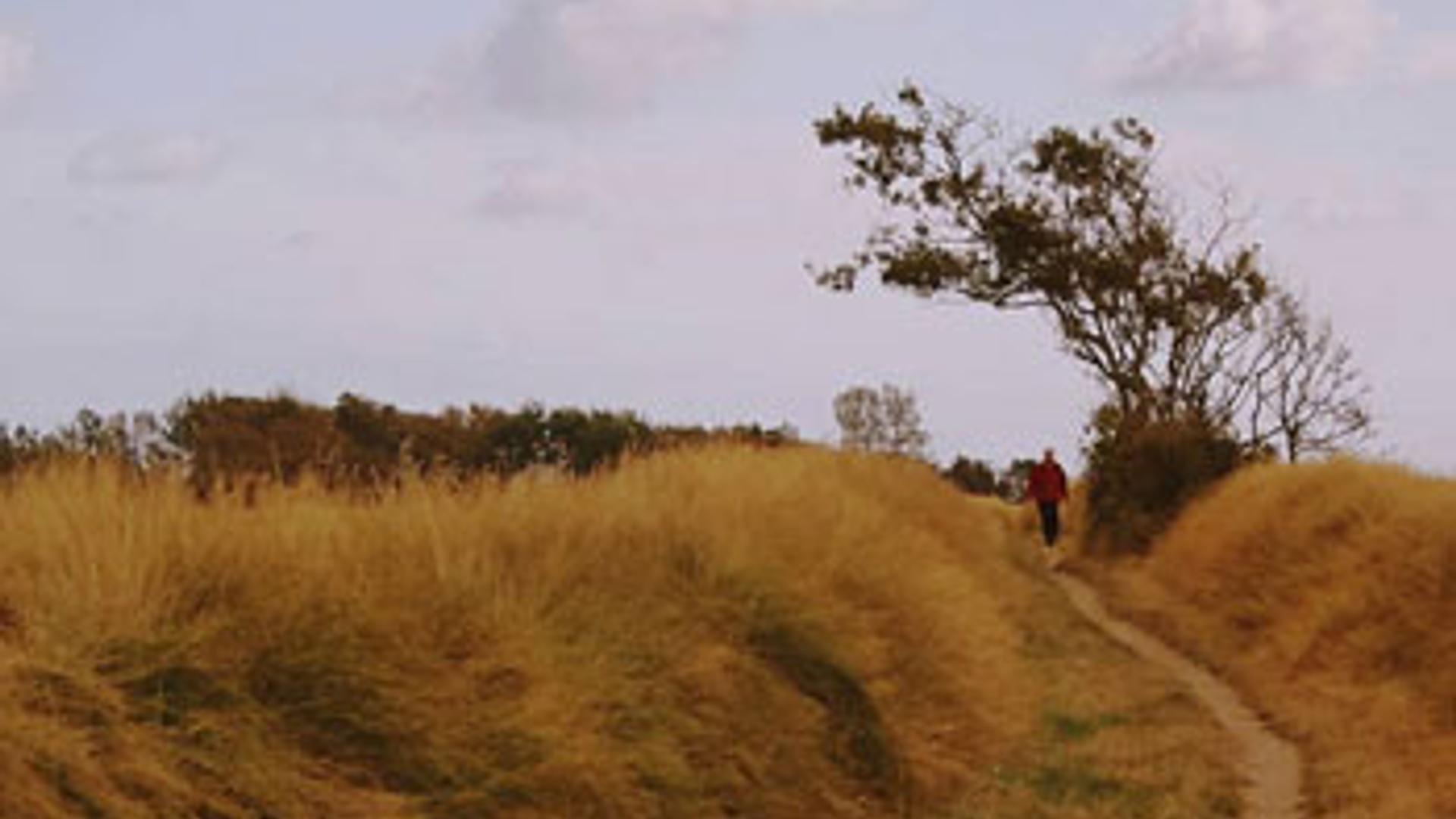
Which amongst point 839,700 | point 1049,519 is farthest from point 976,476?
point 839,700

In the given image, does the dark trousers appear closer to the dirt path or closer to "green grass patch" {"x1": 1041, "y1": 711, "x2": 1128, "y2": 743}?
the dirt path

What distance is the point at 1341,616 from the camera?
1817 cm

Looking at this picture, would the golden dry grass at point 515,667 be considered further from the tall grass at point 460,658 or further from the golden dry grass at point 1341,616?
the golden dry grass at point 1341,616

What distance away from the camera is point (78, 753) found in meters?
6.45

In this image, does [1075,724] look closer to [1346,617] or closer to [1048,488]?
[1346,617]

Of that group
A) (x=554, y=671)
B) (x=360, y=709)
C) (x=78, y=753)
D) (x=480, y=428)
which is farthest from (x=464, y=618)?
(x=480, y=428)

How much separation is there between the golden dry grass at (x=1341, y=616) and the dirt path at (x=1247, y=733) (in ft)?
0.54

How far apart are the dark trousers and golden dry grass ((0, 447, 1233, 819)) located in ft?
60.8

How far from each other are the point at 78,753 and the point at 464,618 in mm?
2519

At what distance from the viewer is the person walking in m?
33.2

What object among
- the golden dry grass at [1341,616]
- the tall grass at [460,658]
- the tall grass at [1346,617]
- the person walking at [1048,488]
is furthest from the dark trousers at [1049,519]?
the tall grass at [460,658]

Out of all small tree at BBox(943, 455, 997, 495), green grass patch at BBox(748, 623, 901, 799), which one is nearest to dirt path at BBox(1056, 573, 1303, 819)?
green grass patch at BBox(748, 623, 901, 799)

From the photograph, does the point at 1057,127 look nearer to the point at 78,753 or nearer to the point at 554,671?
the point at 554,671

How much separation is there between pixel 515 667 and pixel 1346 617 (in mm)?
11537
